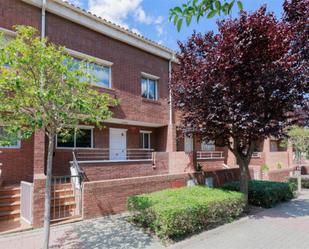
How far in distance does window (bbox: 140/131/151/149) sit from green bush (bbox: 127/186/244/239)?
7120 mm

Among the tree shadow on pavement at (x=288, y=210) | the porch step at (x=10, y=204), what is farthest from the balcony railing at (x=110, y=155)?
the tree shadow on pavement at (x=288, y=210)

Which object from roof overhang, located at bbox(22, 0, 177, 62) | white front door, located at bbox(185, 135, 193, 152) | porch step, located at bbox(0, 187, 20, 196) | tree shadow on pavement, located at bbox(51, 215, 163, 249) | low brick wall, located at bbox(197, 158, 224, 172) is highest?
roof overhang, located at bbox(22, 0, 177, 62)

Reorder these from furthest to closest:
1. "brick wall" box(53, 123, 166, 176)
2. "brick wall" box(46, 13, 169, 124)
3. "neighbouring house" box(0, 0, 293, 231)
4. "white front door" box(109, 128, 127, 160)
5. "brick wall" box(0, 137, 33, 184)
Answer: "white front door" box(109, 128, 127, 160) → "brick wall" box(53, 123, 166, 176) → "brick wall" box(46, 13, 169, 124) → "brick wall" box(0, 137, 33, 184) → "neighbouring house" box(0, 0, 293, 231)

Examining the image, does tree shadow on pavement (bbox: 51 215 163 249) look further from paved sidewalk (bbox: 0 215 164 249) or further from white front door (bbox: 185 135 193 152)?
white front door (bbox: 185 135 193 152)

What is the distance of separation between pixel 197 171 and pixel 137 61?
7.03 metres

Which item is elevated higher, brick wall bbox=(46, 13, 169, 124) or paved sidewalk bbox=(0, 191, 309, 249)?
brick wall bbox=(46, 13, 169, 124)

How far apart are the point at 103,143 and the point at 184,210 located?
763cm

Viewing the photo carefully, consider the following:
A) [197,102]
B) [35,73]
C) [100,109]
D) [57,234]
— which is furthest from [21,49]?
[197,102]

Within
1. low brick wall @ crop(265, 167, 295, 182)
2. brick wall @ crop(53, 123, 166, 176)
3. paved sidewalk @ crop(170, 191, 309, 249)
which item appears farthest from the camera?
low brick wall @ crop(265, 167, 295, 182)

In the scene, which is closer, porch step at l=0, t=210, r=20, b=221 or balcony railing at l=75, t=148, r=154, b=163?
porch step at l=0, t=210, r=20, b=221

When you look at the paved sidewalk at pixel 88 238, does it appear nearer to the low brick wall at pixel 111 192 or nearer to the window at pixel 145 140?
the low brick wall at pixel 111 192

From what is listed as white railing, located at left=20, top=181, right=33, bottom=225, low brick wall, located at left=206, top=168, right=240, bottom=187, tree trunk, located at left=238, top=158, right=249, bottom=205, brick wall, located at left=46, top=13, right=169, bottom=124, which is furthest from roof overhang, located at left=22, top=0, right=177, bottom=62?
tree trunk, located at left=238, top=158, right=249, bottom=205

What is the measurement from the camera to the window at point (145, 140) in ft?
50.4

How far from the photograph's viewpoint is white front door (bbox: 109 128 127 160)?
1345cm
